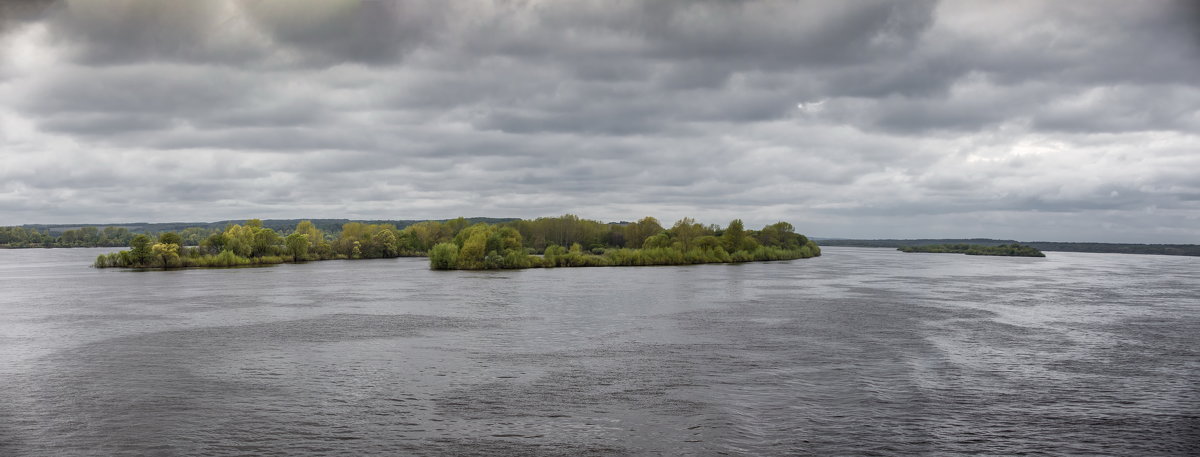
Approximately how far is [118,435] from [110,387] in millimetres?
5529

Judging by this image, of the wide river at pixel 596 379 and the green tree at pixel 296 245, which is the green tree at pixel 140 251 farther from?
the wide river at pixel 596 379

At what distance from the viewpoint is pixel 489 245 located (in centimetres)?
9044

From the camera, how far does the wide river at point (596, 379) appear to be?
15.2 m

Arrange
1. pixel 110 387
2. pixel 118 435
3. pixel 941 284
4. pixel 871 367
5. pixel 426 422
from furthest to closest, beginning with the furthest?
1. pixel 941 284
2. pixel 871 367
3. pixel 110 387
4. pixel 426 422
5. pixel 118 435

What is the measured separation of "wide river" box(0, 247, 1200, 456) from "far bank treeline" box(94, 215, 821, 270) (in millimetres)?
47507

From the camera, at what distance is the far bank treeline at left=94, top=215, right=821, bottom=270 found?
294ft

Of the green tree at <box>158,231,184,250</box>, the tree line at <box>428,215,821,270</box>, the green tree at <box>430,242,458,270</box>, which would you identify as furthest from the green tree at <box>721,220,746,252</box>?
the green tree at <box>158,231,184,250</box>

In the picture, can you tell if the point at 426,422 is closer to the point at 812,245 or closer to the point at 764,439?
the point at 764,439

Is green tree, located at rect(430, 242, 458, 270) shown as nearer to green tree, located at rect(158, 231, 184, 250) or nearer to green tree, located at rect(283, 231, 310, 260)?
green tree, located at rect(158, 231, 184, 250)

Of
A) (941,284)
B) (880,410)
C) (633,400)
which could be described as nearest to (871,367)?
(880,410)

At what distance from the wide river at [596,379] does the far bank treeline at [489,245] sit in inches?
1870

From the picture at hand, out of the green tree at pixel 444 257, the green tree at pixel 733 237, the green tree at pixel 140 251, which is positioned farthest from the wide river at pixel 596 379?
the green tree at pixel 733 237

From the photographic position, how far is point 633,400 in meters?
18.5

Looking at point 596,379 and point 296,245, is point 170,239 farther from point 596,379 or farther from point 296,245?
point 596,379
